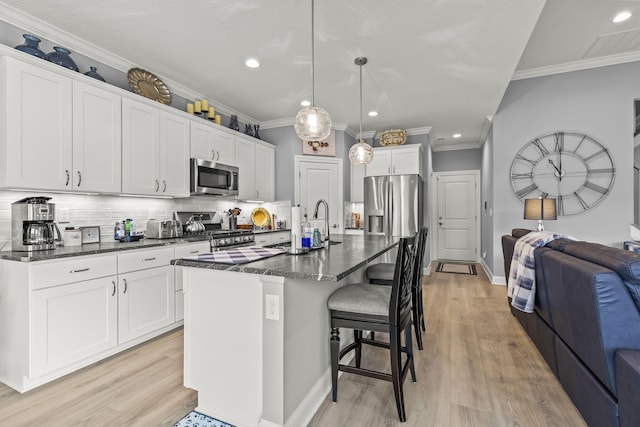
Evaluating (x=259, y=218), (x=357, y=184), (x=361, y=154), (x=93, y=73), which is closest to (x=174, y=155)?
(x=93, y=73)

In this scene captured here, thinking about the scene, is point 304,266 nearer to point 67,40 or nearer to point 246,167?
point 67,40

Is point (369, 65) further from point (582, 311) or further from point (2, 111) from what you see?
point (2, 111)

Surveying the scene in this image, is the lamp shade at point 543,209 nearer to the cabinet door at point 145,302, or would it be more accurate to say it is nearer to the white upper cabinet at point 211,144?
the white upper cabinet at point 211,144

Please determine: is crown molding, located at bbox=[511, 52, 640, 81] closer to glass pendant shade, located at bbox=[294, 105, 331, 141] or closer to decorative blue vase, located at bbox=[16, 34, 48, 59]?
glass pendant shade, located at bbox=[294, 105, 331, 141]

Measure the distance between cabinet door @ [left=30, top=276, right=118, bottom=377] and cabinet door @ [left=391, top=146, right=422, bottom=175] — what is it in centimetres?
447

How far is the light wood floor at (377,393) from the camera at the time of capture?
1756 millimetres

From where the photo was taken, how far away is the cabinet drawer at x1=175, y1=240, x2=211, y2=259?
309 cm

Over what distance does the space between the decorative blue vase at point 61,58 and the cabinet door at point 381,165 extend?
4.20 meters

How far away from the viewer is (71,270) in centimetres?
225

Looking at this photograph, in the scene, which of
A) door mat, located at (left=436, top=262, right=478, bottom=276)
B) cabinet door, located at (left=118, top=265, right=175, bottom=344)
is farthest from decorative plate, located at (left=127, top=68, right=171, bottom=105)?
door mat, located at (left=436, top=262, right=478, bottom=276)

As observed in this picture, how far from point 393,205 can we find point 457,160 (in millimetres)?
3043

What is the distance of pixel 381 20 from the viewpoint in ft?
8.47

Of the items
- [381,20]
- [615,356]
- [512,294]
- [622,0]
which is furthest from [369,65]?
[615,356]

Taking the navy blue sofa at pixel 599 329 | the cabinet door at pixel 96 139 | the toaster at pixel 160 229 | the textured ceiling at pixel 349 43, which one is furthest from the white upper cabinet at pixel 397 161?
the cabinet door at pixel 96 139
